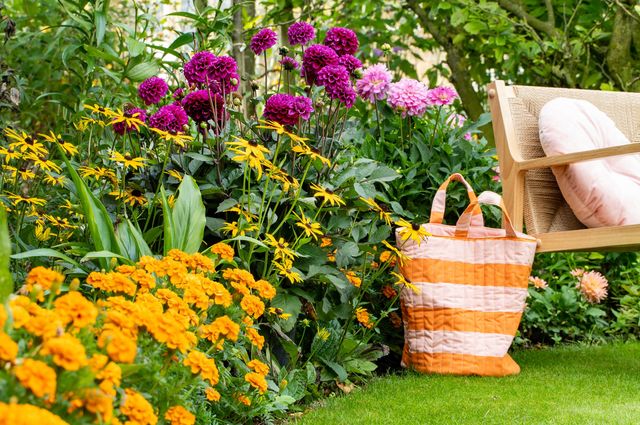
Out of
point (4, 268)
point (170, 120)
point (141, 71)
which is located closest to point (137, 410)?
point (4, 268)

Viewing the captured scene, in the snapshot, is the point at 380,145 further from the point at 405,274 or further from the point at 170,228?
the point at 170,228

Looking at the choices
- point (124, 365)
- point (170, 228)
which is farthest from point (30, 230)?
point (124, 365)

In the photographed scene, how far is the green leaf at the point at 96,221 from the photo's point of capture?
1.91m

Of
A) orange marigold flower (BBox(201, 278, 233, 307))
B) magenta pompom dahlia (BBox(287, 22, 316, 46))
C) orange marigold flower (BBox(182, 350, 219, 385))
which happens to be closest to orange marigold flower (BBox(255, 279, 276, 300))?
orange marigold flower (BBox(201, 278, 233, 307))

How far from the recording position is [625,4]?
4.72 meters

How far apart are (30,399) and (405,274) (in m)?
1.87

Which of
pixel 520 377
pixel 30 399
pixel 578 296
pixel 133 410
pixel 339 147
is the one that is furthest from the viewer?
pixel 578 296

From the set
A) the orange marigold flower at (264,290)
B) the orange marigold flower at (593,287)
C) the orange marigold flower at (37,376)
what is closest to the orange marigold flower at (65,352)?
the orange marigold flower at (37,376)

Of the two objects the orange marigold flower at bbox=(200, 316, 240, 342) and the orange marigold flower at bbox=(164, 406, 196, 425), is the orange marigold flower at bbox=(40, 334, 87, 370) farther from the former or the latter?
the orange marigold flower at bbox=(200, 316, 240, 342)

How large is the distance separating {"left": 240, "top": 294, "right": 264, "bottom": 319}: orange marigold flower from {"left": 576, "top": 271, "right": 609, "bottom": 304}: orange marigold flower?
7.65ft

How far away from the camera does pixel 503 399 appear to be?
7.91ft

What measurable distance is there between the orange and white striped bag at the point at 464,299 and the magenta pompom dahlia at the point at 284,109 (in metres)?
0.66

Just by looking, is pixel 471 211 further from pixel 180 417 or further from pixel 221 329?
pixel 180 417

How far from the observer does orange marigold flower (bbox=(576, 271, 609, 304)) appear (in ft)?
12.1
